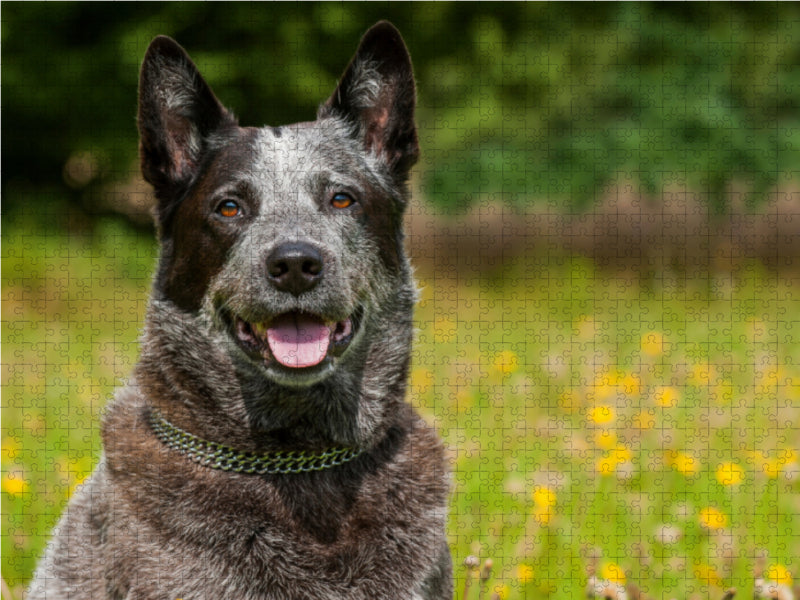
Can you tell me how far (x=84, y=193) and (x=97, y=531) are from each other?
12.3 metres

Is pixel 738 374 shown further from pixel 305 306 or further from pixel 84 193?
pixel 84 193

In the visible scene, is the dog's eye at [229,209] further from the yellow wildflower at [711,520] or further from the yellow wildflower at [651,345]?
the yellow wildflower at [651,345]

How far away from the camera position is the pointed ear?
3.59 m

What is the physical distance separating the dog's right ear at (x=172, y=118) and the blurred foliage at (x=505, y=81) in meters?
9.16

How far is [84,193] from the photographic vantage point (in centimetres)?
1452

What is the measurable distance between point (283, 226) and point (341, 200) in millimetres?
331

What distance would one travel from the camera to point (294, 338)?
124 inches

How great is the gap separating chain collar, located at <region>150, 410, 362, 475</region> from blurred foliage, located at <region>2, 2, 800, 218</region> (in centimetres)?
995

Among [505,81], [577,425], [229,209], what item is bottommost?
[505,81]

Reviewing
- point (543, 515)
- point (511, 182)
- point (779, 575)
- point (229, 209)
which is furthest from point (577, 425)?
point (511, 182)

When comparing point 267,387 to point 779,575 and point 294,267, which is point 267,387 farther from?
point 779,575

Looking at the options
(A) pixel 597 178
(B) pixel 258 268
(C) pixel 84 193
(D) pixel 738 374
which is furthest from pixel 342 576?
(C) pixel 84 193

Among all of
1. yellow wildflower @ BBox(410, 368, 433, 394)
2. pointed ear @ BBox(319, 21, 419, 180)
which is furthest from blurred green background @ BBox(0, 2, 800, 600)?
pointed ear @ BBox(319, 21, 419, 180)

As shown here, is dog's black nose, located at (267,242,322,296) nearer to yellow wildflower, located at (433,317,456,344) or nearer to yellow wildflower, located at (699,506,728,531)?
yellow wildflower, located at (699,506,728,531)
